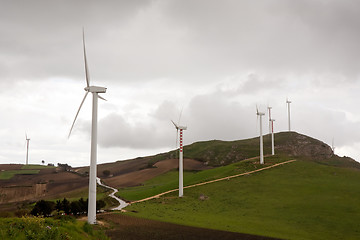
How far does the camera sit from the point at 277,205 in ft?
208

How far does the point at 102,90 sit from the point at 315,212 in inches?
1645

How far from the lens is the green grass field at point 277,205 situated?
4878cm

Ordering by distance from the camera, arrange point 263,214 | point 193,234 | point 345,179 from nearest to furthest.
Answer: point 193,234
point 263,214
point 345,179

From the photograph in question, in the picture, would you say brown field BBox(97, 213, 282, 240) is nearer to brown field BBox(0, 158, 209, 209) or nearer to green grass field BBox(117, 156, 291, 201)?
green grass field BBox(117, 156, 291, 201)

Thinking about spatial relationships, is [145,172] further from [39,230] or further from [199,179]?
[39,230]

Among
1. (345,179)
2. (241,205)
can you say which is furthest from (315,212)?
(345,179)

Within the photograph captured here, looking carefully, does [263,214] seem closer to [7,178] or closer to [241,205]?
[241,205]

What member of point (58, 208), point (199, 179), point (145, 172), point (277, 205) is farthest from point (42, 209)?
point (145, 172)

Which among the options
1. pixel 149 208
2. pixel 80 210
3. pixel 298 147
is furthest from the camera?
pixel 298 147

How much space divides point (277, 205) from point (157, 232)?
30.8 meters

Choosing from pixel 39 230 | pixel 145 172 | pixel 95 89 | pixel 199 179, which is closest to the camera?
pixel 39 230

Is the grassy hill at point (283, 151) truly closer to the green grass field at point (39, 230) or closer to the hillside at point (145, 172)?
the hillside at point (145, 172)

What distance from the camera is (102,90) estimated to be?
4741 centimetres

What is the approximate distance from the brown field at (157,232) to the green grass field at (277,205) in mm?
3686
